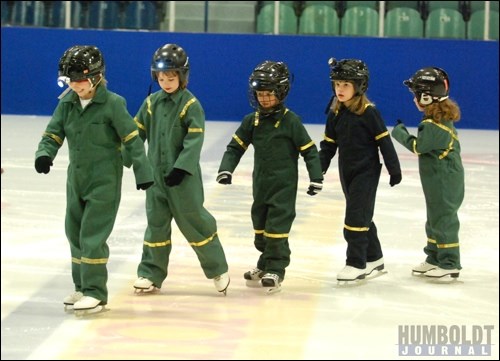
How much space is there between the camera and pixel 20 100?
4.15 m

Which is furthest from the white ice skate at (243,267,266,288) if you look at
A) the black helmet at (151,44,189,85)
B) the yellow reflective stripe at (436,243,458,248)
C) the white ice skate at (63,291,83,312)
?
the black helmet at (151,44,189,85)

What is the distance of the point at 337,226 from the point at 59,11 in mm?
1880

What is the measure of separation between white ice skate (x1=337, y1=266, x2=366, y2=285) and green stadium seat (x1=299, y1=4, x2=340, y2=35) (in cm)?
83

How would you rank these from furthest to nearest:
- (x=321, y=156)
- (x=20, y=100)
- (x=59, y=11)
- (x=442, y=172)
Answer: (x=20, y=100), (x=59, y=11), (x=442, y=172), (x=321, y=156)

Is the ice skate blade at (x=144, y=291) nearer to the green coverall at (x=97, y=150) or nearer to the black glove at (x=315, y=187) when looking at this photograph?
the green coverall at (x=97, y=150)

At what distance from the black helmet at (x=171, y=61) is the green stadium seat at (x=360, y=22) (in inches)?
49.2

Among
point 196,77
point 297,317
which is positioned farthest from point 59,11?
point 297,317

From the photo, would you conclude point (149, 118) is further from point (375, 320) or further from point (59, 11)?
point (375, 320)

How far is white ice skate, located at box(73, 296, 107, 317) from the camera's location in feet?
10.9

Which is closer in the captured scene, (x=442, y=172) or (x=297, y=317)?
(x=442, y=172)

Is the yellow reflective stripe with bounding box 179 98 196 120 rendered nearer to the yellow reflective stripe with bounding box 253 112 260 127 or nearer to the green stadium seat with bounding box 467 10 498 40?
the yellow reflective stripe with bounding box 253 112 260 127

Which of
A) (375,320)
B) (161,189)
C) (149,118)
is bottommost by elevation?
(375,320)

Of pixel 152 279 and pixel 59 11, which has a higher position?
pixel 59 11

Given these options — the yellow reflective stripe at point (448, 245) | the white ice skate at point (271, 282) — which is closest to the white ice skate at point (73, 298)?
the white ice skate at point (271, 282)
